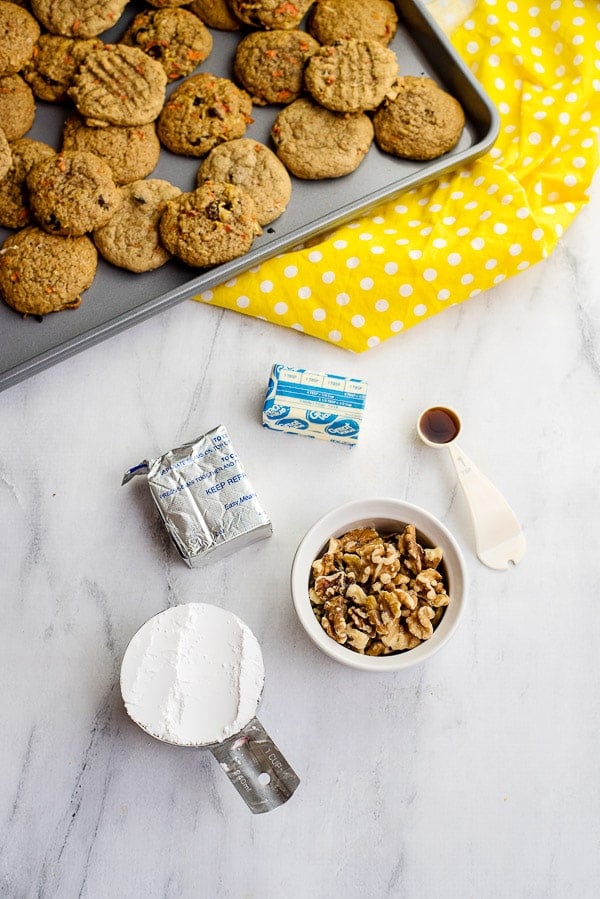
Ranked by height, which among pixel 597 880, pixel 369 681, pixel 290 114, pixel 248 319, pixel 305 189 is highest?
pixel 290 114

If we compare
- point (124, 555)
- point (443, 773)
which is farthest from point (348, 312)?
point (443, 773)

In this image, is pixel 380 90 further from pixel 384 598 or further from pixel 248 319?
pixel 384 598

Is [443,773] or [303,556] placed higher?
[303,556]

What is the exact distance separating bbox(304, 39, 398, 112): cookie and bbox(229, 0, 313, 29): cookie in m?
0.11

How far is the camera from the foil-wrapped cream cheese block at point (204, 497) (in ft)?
4.92

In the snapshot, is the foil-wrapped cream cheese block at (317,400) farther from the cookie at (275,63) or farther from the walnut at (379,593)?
the cookie at (275,63)

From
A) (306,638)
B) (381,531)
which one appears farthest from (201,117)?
(306,638)

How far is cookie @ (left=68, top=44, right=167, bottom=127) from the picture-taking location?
163 centimetres

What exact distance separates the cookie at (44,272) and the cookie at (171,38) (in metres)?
0.40

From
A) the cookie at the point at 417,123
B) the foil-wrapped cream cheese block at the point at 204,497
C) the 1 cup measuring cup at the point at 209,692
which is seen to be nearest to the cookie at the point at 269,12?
the cookie at the point at 417,123

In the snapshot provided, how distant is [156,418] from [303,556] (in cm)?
41

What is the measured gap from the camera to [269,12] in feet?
5.53

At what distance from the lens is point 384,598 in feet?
4.68

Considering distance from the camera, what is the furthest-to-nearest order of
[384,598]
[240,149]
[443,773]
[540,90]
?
[540,90], [240,149], [443,773], [384,598]
